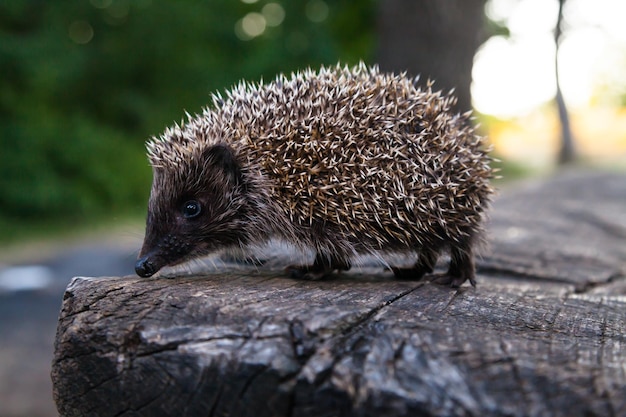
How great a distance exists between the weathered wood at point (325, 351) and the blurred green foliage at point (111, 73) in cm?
1137

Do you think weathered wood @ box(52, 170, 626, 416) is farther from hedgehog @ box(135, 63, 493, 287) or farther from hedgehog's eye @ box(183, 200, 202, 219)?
hedgehog's eye @ box(183, 200, 202, 219)

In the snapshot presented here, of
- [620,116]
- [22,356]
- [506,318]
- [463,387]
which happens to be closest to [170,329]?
[463,387]

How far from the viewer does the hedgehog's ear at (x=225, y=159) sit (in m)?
4.16

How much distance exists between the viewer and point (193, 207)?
432 cm

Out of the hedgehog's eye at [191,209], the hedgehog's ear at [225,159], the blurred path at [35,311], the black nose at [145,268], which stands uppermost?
the hedgehog's ear at [225,159]

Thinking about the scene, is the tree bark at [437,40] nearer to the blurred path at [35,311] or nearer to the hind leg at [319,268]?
the blurred path at [35,311]

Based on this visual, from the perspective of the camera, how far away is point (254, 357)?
258cm

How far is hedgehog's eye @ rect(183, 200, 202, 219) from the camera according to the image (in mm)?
4301

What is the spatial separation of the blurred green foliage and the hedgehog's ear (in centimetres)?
1020

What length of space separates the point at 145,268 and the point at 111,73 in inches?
585

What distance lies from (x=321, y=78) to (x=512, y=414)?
2.80 m

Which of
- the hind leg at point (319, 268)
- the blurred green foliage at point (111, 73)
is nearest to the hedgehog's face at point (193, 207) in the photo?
the hind leg at point (319, 268)

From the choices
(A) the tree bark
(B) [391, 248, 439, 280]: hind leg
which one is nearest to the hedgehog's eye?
(B) [391, 248, 439, 280]: hind leg

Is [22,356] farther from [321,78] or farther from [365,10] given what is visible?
[365,10]
